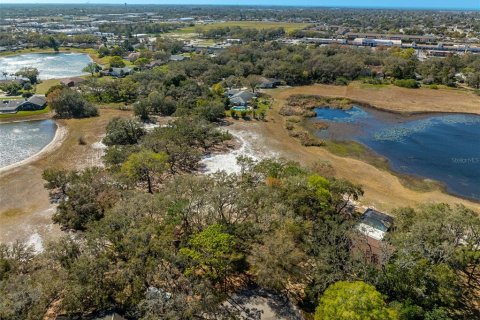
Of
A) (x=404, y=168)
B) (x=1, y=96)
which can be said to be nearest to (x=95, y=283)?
(x=404, y=168)

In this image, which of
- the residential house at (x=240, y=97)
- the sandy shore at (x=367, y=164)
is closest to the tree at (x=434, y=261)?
the sandy shore at (x=367, y=164)

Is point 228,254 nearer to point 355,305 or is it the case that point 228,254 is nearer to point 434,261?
point 355,305

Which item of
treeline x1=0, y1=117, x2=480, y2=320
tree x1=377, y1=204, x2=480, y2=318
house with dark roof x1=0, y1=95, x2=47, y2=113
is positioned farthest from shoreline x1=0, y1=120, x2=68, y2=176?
tree x1=377, y1=204, x2=480, y2=318

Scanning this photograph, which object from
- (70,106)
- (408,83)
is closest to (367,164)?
(408,83)

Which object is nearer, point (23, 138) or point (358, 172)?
point (358, 172)

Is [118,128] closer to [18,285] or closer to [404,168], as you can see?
[18,285]

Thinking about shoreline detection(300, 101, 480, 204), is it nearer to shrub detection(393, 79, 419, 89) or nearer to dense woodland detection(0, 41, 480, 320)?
dense woodland detection(0, 41, 480, 320)
